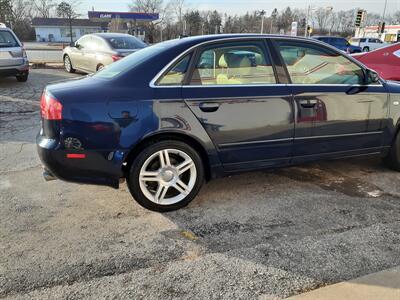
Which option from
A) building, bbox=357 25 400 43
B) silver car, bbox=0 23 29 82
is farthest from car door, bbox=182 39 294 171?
building, bbox=357 25 400 43

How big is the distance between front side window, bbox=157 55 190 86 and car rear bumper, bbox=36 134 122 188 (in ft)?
2.65

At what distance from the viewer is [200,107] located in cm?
363

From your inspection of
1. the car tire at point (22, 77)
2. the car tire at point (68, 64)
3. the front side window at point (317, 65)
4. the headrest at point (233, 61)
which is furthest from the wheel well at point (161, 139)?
the car tire at point (68, 64)

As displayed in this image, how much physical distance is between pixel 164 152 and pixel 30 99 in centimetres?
684

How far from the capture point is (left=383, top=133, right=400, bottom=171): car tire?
15.5ft

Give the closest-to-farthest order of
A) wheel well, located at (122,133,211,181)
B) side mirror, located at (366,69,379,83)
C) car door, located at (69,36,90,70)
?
wheel well, located at (122,133,211,181)
side mirror, located at (366,69,379,83)
car door, located at (69,36,90,70)

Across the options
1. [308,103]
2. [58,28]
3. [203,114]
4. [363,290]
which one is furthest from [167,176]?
[58,28]

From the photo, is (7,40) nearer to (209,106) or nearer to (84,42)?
(84,42)

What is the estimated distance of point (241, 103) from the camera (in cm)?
376

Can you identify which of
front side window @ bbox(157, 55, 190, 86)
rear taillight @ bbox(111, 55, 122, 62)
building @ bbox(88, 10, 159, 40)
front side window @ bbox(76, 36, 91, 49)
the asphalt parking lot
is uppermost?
building @ bbox(88, 10, 159, 40)

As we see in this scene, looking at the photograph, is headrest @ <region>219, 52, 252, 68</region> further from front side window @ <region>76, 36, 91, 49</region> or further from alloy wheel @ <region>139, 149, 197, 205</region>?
front side window @ <region>76, 36, 91, 49</region>

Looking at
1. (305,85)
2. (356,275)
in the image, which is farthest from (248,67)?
(356,275)

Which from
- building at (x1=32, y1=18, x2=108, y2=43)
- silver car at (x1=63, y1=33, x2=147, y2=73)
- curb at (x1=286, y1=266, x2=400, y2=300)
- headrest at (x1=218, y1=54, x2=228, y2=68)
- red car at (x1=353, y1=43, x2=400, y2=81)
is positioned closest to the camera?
curb at (x1=286, y1=266, x2=400, y2=300)

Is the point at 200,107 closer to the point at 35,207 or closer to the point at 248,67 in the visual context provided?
the point at 248,67
